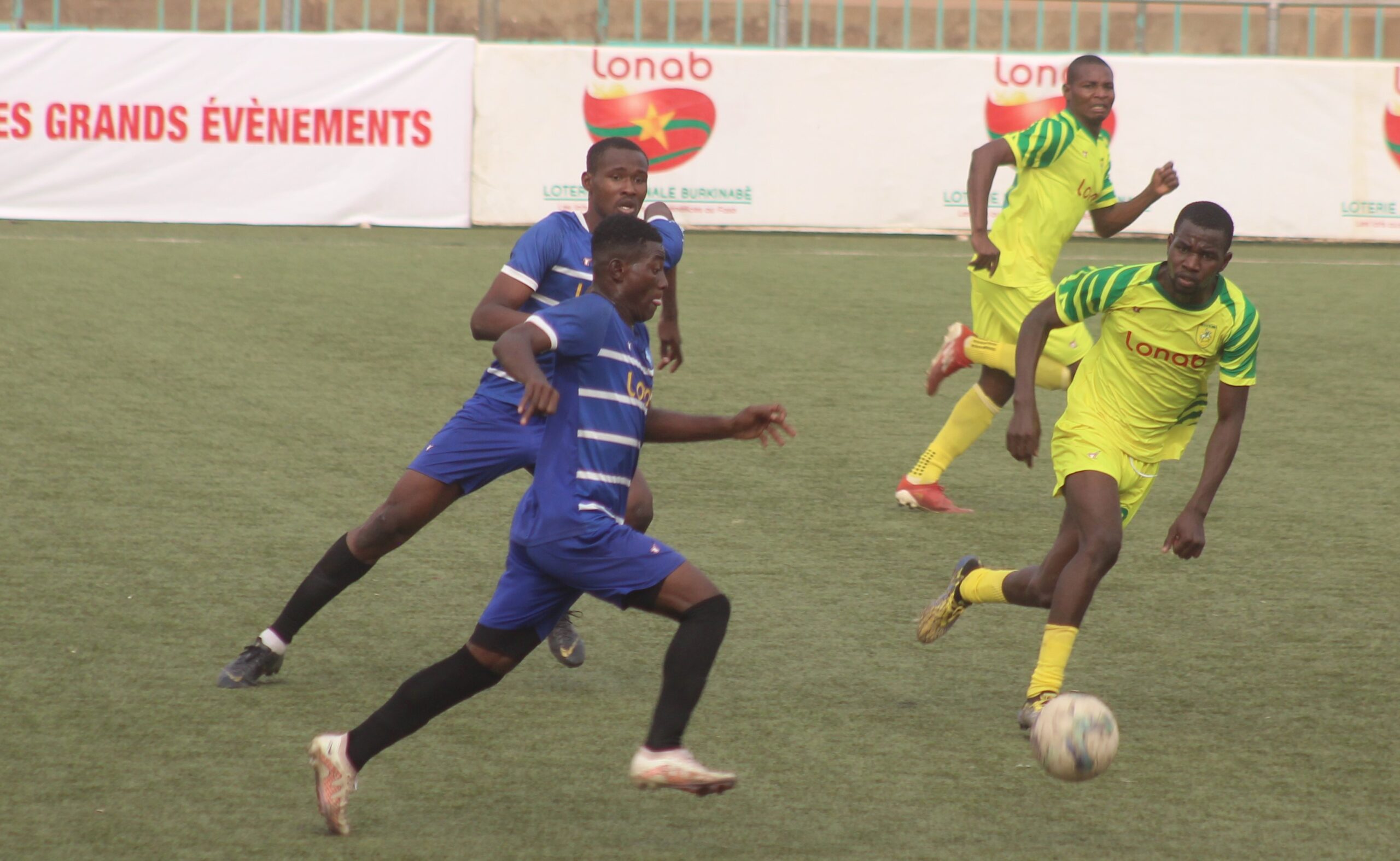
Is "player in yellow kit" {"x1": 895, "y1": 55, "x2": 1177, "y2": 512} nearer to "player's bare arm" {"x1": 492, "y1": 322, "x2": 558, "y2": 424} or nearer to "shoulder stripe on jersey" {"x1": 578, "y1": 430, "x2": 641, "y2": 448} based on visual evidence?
"shoulder stripe on jersey" {"x1": 578, "y1": 430, "x2": 641, "y2": 448}

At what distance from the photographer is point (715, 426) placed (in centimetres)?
423

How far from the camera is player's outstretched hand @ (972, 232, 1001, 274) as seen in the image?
761 centimetres

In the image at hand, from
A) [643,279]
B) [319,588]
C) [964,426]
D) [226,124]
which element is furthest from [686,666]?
[226,124]

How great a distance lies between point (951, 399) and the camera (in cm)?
1039

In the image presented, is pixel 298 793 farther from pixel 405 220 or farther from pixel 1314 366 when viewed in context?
pixel 405 220

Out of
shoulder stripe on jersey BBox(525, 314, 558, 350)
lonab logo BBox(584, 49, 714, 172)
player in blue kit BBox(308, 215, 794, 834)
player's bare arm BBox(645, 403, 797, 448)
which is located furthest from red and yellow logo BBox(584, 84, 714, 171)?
shoulder stripe on jersey BBox(525, 314, 558, 350)

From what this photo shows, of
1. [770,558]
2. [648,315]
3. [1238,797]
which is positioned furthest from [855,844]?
[770,558]

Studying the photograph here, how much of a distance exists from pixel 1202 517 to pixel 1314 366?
688cm

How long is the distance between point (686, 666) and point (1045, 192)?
15.2ft

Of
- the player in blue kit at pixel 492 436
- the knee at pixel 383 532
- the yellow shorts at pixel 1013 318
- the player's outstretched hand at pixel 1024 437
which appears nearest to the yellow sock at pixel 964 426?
the yellow shorts at pixel 1013 318

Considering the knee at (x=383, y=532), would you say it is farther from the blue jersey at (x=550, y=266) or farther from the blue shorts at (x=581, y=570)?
the blue shorts at (x=581, y=570)

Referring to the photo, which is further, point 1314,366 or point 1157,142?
point 1157,142

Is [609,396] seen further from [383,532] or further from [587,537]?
[383,532]

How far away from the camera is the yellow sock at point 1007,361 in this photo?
776 cm
